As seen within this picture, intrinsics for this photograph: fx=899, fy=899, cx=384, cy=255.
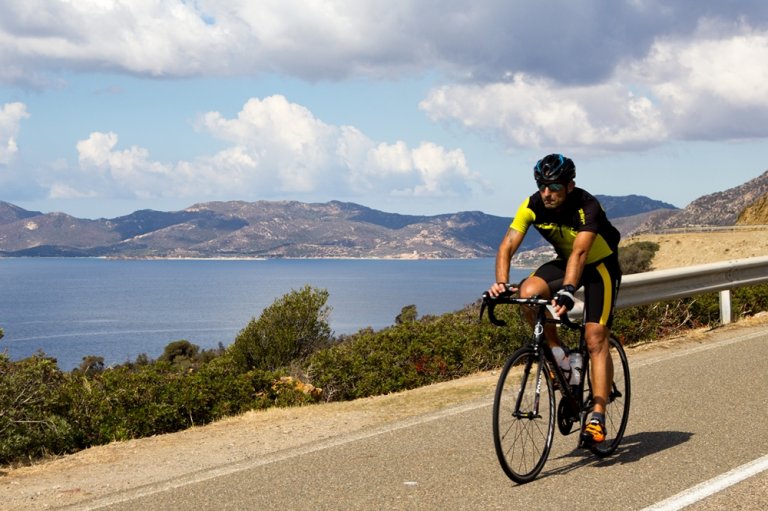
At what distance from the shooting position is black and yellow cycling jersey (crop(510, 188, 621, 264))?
5820mm

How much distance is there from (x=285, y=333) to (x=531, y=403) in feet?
68.7

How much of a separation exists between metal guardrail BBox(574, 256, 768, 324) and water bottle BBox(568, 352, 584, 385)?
5.25 meters

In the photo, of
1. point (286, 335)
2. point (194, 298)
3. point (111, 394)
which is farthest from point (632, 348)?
point (194, 298)

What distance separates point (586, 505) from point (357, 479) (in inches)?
60.2

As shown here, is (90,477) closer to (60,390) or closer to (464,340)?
(60,390)

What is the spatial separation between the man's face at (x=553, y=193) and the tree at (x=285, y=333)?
17.4 metres

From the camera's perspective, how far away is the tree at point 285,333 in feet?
81.1

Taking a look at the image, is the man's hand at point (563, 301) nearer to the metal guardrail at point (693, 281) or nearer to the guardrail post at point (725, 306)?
the metal guardrail at point (693, 281)

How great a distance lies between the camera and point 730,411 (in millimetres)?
7664

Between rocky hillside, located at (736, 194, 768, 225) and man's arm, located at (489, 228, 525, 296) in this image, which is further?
rocky hillside, located at (736, 194, 768, 225)

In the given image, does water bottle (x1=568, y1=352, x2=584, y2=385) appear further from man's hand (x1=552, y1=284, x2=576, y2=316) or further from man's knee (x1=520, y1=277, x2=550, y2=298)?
man's hand (x1=552, y1=284, x2=576, y2=316)

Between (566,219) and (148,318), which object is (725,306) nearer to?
(566,219)

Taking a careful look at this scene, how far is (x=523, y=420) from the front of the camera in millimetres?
5695

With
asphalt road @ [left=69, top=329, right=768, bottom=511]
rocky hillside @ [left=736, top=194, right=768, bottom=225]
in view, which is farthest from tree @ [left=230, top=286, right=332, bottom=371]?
rocky hillside @ [left=736, top=194, right=768, bottom=225]
